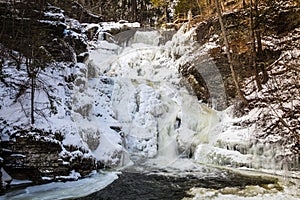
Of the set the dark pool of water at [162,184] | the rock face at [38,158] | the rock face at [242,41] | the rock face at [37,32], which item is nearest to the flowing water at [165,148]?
the dark pool of water at [162,184]

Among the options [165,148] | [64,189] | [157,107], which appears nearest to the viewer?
[64,189]

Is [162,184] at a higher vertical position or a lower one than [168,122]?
lower

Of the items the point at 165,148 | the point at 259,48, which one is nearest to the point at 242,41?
the point at 259,48

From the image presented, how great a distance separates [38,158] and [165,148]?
3999 millimetres

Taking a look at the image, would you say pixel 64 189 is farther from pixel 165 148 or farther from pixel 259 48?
pixel 259 48

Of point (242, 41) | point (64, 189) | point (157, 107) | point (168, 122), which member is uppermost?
point (242, 41)

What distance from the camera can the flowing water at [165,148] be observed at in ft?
16.9

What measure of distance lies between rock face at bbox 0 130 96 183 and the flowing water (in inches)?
10.9

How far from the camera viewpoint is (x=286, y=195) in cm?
475

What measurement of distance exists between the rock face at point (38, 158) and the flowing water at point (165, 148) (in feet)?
0.91

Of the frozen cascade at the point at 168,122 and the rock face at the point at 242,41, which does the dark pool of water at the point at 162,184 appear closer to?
the frozen cascade at the point at 168,122

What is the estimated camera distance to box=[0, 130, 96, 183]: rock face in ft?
17.9

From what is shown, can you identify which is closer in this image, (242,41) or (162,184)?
(162,184)

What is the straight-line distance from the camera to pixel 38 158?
18.4ft
